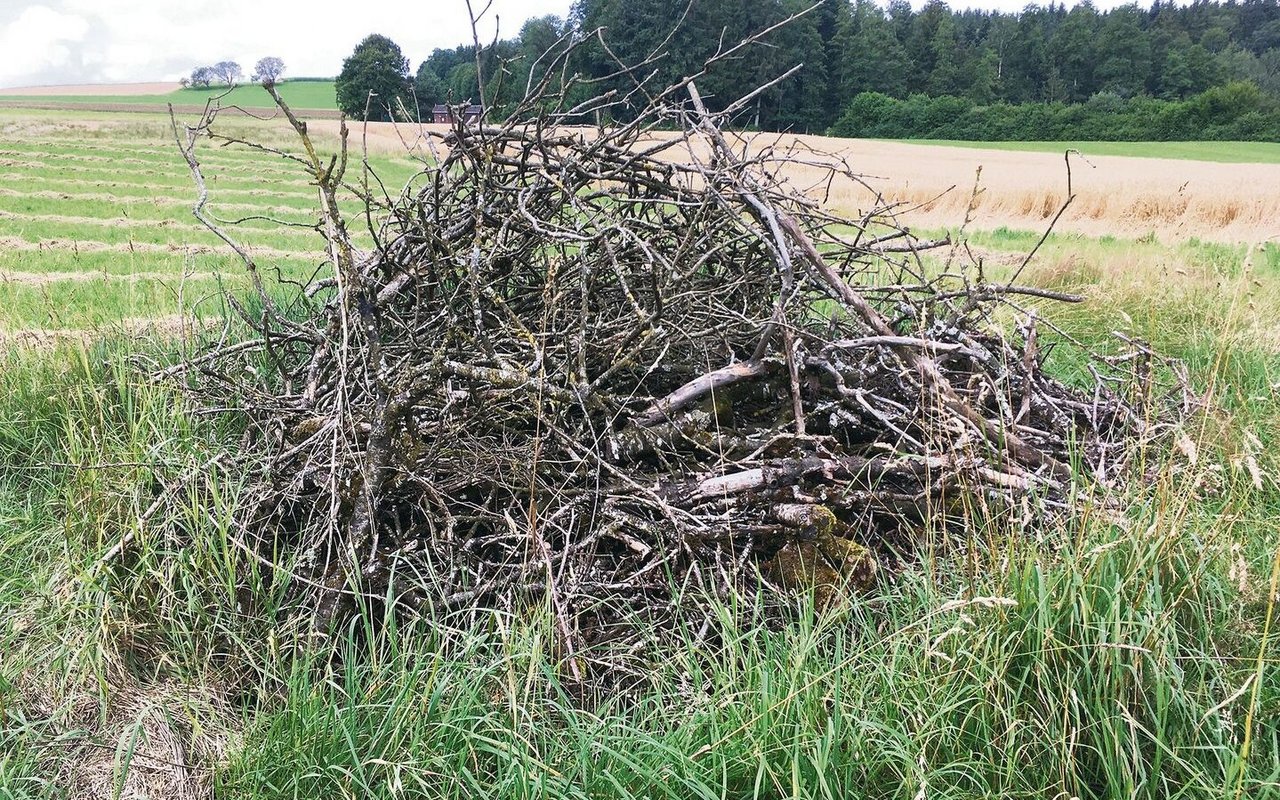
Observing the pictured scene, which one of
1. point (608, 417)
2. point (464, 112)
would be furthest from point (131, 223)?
point (608, 417)

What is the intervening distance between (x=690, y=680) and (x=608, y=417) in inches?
37.8

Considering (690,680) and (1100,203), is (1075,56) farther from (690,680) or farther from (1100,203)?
(690,680)

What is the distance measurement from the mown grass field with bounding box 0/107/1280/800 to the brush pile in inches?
7.5

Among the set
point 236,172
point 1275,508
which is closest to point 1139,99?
point 236,172

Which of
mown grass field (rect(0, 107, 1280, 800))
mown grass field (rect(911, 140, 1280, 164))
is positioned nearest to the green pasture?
mown grass field (rect(0, 107, 1280, 800))

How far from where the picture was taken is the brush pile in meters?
2.67

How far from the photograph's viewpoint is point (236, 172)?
3017 centimetres

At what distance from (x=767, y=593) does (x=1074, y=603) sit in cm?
108

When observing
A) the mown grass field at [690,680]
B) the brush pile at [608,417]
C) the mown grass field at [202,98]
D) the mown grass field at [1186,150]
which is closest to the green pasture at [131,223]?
the brush pile at [608,417]

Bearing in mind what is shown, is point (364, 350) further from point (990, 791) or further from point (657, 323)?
point (990, 791)

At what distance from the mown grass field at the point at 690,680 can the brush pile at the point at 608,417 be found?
192mm

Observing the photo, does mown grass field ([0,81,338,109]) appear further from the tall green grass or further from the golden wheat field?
the tall green grass

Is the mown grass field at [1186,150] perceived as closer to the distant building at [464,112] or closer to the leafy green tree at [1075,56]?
the leafy green tree at [1075,56]

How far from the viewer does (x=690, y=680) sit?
2.42 metres
